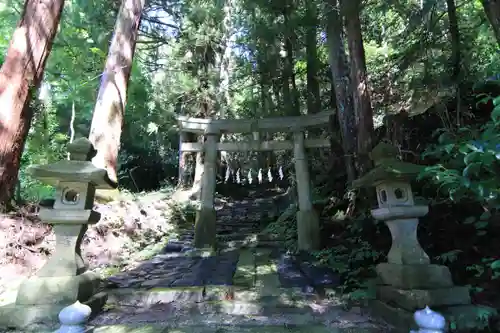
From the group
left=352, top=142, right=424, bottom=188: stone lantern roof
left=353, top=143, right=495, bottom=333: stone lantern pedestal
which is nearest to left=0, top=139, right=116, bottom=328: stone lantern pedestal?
left=352, top=142, right=424, bottom=188: stone lantern roof

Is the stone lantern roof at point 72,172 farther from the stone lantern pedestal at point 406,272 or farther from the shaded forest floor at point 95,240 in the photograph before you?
the stone lantern pedestal at point 406,272

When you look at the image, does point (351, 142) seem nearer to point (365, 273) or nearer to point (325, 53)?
point (365, 273)

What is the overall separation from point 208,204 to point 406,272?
439cm

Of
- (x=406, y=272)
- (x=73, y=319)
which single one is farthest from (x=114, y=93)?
(x=406, y=272)

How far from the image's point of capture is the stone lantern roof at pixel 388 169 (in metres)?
3.35

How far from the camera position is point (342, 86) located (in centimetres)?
636

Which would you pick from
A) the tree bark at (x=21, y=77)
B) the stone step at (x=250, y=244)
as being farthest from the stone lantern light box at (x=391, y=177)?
the tree bark at (x=21, y=77)

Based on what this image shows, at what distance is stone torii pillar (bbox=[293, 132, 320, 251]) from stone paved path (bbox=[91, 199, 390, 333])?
528 mm

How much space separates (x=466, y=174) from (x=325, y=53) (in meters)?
7.56

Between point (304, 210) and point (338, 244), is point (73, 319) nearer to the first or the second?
point (338, 244)

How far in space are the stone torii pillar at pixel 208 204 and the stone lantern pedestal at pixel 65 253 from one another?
9.92 feet

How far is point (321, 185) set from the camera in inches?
336

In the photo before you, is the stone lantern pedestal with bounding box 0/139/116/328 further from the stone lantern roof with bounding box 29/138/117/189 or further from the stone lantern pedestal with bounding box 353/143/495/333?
the stone lantern pedestal with bounding box 353/143/495/333

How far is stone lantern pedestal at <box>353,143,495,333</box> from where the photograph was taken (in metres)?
2.88
